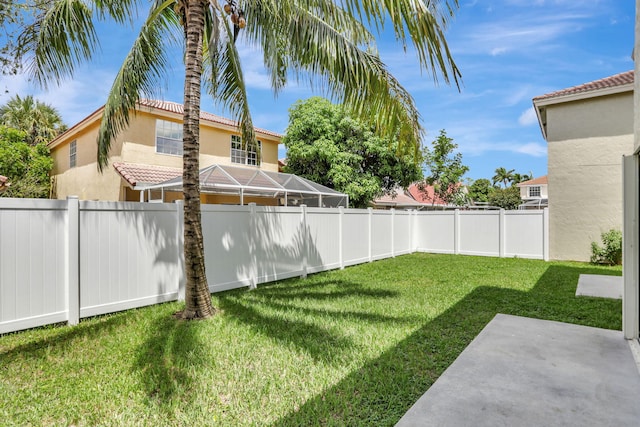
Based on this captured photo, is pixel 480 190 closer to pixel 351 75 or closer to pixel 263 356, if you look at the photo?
pixel 351 75

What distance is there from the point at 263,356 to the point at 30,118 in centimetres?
3124

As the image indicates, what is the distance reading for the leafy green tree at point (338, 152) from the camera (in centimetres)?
1858

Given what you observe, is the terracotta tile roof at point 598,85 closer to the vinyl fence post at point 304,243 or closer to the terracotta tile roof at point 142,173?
the vinyl fence post at point 304,243

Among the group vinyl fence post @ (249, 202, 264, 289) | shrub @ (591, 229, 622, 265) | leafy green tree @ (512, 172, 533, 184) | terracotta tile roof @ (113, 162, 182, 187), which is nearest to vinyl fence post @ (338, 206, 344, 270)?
vinyl fence post @ (249, 202, 264, 289)

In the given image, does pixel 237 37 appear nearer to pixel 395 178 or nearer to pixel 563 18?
pixel 563 18

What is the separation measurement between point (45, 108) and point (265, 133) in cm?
2088

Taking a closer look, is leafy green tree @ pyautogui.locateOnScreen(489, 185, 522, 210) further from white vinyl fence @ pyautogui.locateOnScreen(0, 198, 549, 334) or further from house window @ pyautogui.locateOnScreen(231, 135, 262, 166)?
white vinyl fence @ pyautogui.locateOnScreen(0, 198, 549, 334)

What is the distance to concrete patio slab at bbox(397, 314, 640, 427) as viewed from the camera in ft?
9.49

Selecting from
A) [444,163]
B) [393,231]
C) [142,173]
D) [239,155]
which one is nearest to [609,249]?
[393,231]

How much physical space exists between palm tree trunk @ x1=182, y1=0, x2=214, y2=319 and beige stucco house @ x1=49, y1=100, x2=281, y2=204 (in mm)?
7221

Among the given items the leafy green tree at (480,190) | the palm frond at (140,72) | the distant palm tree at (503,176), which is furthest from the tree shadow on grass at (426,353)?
the distant palm tree at (503,176)


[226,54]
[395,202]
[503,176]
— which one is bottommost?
[395,202]

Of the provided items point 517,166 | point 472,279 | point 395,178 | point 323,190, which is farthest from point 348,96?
point 517,166

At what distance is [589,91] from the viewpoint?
11.9 m
